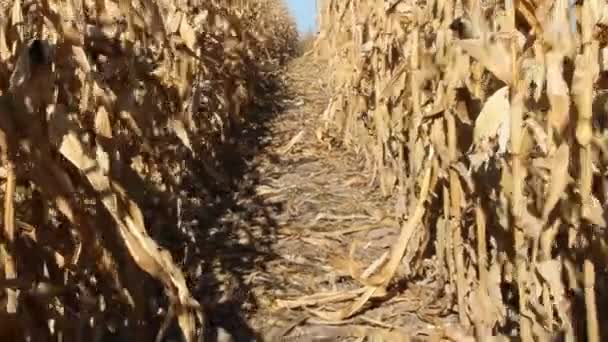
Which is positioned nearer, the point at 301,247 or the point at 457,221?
the point at 457,221

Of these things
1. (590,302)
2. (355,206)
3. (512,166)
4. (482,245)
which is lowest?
(590,302)

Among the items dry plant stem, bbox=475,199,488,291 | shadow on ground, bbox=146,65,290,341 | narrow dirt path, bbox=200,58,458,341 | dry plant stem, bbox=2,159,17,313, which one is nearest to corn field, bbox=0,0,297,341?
dry plant stem, bbox=2,159,17,313

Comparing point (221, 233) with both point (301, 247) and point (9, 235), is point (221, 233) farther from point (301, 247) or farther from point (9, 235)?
point (9, 235)

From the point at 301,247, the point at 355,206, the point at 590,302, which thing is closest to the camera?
the point at 590,302

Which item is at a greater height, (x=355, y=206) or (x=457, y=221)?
(x=355, y=206)

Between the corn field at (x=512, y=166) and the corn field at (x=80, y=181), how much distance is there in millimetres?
649

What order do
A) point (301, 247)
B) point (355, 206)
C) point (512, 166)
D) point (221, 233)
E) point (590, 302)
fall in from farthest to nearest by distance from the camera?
1. point (355, 206)
2. point (221, 233)
3. point (301, 247)
4. point (512, 166)
5. point (590, 302)

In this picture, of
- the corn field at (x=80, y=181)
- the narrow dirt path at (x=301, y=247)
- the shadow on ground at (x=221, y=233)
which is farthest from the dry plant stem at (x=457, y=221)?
the corn field at (x=80, y=181)

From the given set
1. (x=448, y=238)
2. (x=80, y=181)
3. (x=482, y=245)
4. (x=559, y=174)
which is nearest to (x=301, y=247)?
(x=448, y=238)

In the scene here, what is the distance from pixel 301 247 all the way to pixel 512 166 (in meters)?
1.47

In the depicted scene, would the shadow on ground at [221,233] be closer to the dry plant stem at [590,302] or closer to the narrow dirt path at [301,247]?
the narrow dirt path at [301,247]

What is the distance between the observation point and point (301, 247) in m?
3.11

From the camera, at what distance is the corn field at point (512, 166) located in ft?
5.21

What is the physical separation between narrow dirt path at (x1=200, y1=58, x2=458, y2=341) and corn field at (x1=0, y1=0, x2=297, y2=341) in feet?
0.86
